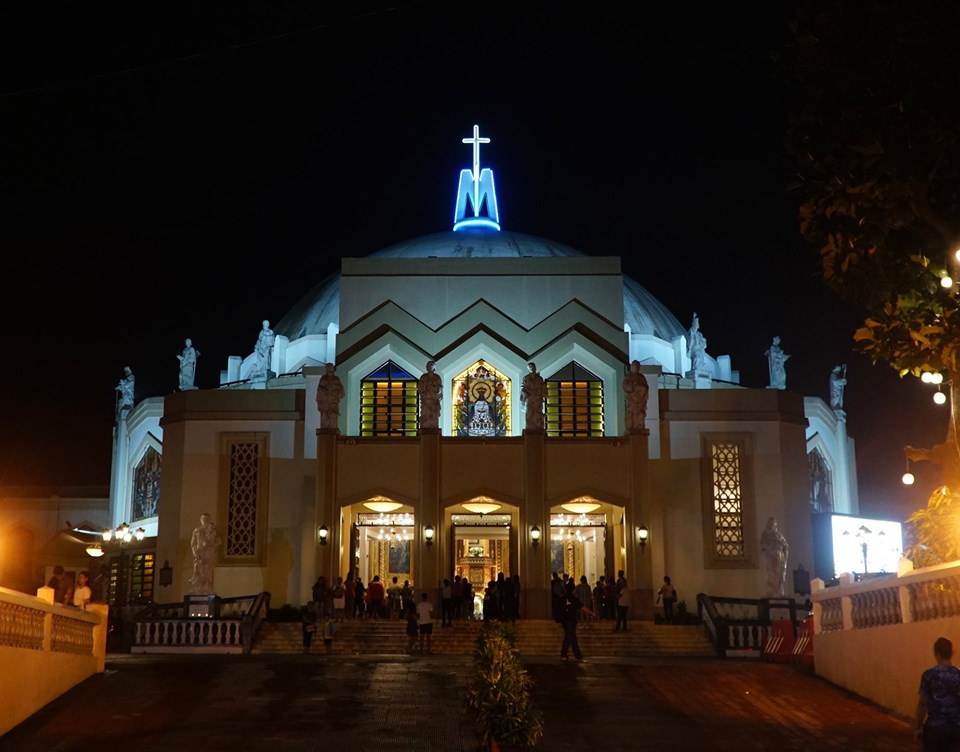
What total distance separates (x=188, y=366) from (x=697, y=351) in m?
18.1

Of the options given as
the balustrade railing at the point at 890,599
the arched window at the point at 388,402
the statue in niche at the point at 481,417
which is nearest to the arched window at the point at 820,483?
the statue in niche at the point at 481,417

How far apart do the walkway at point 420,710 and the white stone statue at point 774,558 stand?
10519mm

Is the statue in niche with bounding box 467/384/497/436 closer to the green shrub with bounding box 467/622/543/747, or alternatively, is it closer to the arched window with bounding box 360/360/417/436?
the arched window with bounding box 360/360/417/436

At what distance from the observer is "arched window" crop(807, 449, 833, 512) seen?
39906mm

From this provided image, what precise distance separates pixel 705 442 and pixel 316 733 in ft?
70.4

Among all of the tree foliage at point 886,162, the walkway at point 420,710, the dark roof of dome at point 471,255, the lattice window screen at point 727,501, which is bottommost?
the walkway at point 420,710

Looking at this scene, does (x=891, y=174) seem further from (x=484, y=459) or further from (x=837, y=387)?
(x=837, y=387)

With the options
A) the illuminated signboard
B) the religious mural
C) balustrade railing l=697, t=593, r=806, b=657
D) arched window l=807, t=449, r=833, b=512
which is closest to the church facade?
the illuminated signboard

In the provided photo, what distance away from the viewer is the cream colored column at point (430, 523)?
1248 inches

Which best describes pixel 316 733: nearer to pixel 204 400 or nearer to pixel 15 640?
pixel 15 640

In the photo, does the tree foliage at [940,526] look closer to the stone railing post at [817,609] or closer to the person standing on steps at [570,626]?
the stone railing post at [817,609]

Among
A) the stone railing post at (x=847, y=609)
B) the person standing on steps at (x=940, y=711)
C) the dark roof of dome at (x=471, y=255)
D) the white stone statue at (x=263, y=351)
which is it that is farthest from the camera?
the dark roof of dome at (x=471, y=255)

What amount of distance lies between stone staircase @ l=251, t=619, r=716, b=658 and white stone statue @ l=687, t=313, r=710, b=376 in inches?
644

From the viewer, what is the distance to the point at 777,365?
43.8 meters
